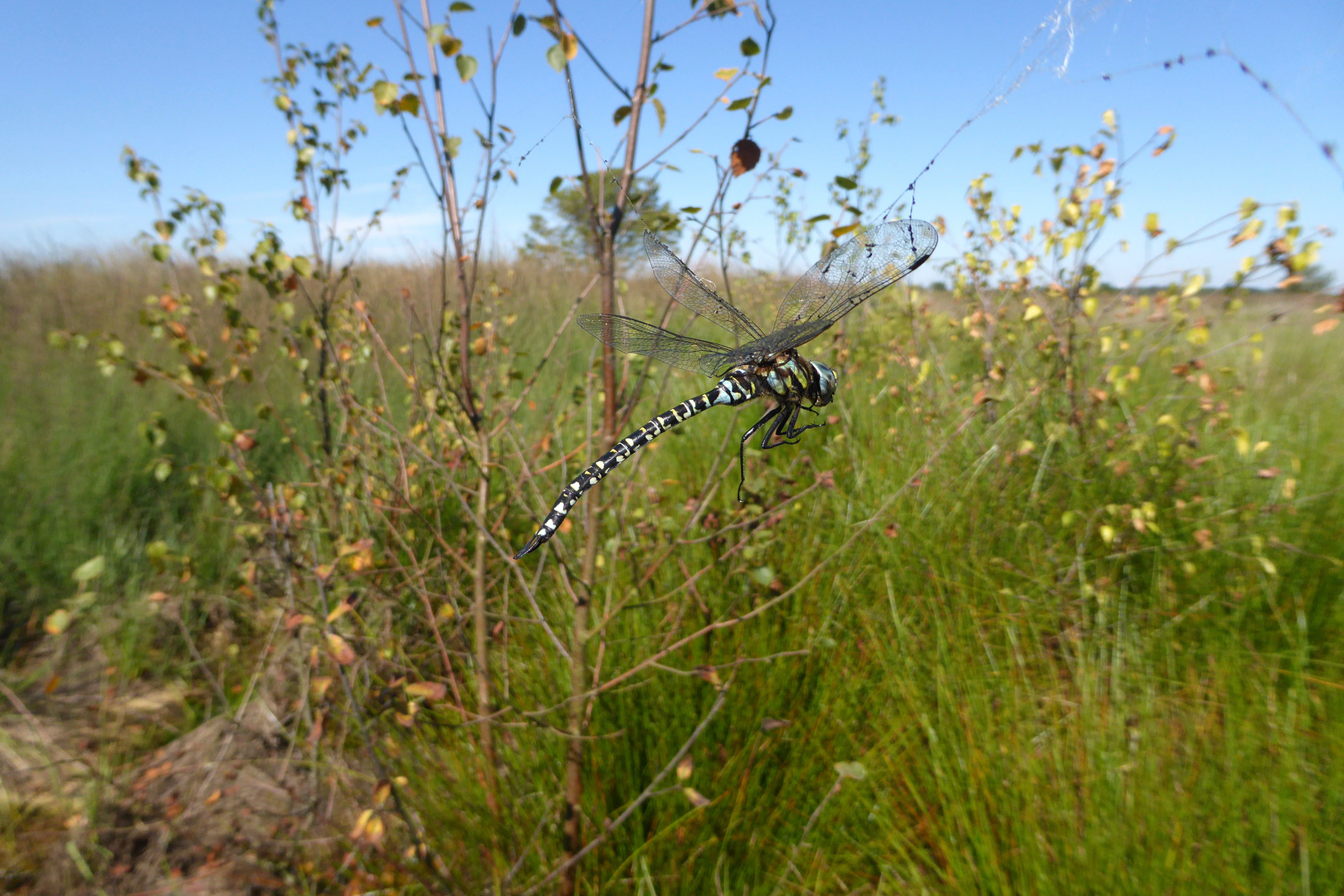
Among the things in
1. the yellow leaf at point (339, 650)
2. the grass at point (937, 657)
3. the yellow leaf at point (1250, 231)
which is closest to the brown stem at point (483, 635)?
the grass at point (937, 657)

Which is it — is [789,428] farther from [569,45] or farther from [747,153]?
[569,45]

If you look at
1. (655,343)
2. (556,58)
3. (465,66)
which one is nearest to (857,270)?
(655,343)

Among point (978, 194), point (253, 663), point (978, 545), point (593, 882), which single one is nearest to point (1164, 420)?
point (978, 545)

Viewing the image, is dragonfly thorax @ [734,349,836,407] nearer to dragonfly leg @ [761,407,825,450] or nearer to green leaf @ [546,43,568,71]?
dragonfly leg @ [761,407,825,450]

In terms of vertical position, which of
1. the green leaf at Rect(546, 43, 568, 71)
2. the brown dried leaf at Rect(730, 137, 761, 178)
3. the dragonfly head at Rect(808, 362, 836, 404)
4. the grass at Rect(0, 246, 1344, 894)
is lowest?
the grass at Rect(0, 246, 1344, 894)

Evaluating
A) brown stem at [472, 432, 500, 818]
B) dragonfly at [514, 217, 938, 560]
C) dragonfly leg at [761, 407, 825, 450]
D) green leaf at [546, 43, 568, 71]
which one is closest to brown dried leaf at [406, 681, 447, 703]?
brown stem at [472, 432, 500, 818]

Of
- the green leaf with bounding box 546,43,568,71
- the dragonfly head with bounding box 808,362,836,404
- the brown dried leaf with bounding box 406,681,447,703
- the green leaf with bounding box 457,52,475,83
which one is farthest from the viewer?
the brown dried leaf with bounding box 406,681,447,703

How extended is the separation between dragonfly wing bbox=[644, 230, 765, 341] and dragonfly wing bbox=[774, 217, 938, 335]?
46 millimetres

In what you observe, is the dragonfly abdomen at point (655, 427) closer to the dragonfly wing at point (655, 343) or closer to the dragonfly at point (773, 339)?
the dragonfly at point (773, 339)

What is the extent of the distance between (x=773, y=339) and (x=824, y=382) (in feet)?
0.24

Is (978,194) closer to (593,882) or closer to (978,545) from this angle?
(978,545)

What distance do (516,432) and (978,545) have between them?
2.14m

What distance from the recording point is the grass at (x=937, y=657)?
6.04ft

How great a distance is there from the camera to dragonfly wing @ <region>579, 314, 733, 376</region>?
2.74 feet
